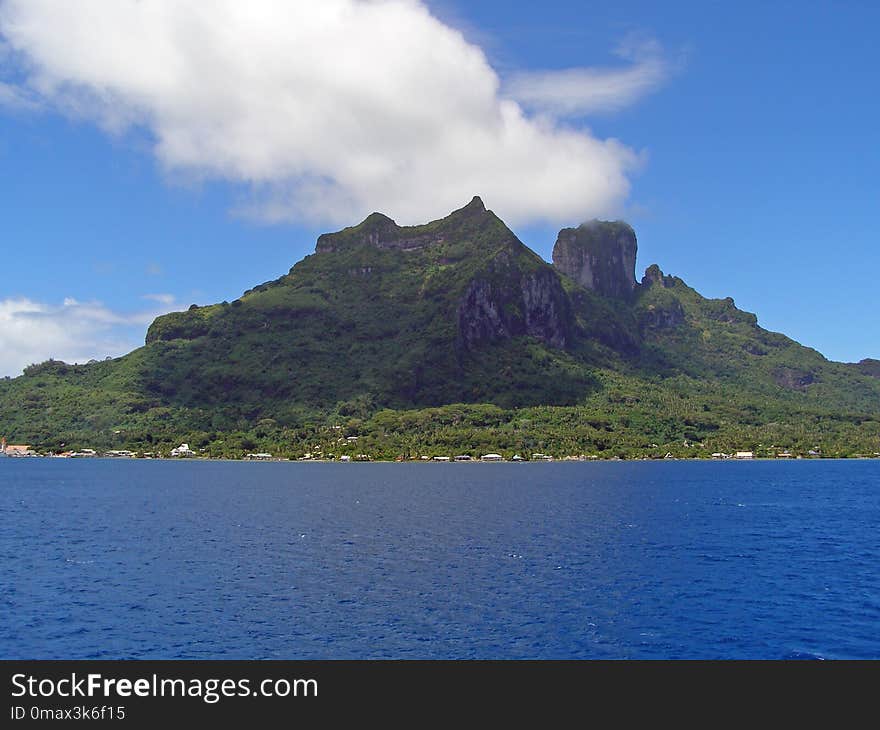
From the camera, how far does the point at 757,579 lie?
242 ft

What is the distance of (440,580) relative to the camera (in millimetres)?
72062

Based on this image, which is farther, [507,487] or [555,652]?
[507,487]

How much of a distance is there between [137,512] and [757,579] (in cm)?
10409

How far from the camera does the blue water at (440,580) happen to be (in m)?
52.7

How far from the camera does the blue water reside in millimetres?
52719
